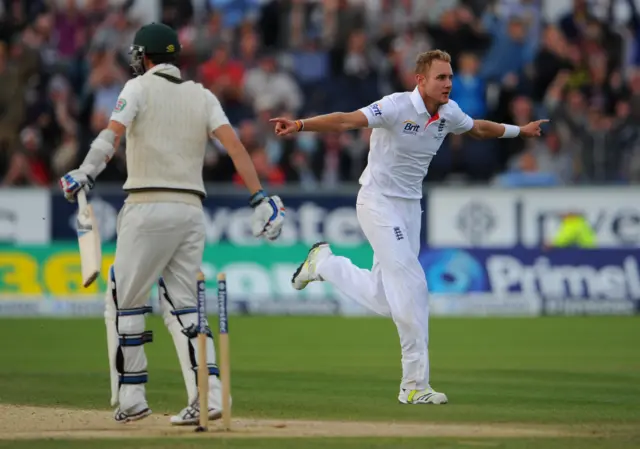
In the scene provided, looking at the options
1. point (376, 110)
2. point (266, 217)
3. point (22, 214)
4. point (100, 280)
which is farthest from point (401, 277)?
point (22, 214)

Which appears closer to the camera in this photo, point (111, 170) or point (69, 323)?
point (69, 323)

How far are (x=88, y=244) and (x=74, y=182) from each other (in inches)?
25.2

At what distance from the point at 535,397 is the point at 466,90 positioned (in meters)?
10.4

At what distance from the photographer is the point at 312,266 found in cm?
1114

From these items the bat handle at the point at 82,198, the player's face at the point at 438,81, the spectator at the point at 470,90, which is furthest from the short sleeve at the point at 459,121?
the spectator at the point at 470,90

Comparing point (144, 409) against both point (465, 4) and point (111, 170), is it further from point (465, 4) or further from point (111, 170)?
point (465, 4)

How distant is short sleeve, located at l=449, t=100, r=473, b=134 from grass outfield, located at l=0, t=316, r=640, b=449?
77.2 inches

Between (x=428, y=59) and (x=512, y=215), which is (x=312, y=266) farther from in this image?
(x=512, y=215)

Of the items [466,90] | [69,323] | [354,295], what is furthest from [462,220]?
[354,295]

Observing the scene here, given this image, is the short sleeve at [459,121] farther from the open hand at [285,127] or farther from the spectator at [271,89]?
the spectator at [271,89]

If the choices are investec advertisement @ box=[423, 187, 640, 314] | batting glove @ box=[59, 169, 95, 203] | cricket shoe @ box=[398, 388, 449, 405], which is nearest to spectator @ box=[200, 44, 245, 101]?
investec advertisement @ box=[423, 187, 640, 314]

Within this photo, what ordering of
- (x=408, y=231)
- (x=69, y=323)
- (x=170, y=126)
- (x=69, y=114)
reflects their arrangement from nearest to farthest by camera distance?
(x=170, y=126) → (x=408, y=231) → (x=69, y=323) → (x=69, y=114)

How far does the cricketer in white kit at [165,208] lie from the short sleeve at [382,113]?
1.54m

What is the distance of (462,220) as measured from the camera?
778 inches
